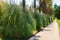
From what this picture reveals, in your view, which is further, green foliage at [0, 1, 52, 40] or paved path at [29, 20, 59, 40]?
paved path at [29, 20, 59, 40]

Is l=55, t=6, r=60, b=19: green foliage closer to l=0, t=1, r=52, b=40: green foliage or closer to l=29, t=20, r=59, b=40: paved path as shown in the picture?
l=29, t=20, r=59, b=40: paved path

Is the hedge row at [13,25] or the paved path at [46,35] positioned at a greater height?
the hedge row at [13,25]

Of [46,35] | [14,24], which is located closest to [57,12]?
[46,35]

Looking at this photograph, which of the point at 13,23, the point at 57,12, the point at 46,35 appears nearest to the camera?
the point at 13,23

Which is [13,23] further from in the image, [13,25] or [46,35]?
[46,35]

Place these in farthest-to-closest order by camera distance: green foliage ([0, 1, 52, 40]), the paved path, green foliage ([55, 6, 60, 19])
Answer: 1. green foliage ([55, 6, 60, 19])
2. the paved path
3. green foliage ([0, 1, 52, 40])

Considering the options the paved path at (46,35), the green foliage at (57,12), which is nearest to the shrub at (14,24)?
the paved path at (46,35)

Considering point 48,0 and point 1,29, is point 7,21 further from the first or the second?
point 48,0

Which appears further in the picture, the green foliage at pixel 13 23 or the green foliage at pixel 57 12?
the green foliage at pixel 57 12

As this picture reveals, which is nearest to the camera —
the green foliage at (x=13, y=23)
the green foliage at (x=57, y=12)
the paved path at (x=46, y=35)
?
the green foliage at (x=13, y=23)

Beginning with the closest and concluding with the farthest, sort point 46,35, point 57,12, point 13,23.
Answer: point 13,23
point 46,35
point 57,12

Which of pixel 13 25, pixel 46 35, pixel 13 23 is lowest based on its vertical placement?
pixel 46 35

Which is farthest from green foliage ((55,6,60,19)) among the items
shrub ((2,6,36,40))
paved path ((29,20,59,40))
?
shrub ((2,6,36,40))

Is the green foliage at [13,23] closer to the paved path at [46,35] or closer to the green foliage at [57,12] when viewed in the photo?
the paved path at [46,35]
